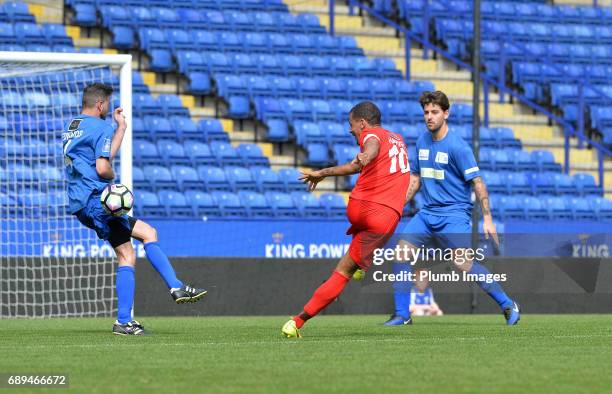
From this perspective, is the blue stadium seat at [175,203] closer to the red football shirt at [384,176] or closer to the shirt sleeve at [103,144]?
the shirt sleeve at [103,144]

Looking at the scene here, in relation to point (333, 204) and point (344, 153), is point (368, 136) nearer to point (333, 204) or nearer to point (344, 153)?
point (333, 204)

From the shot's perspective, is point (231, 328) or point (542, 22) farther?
point (542, 22)

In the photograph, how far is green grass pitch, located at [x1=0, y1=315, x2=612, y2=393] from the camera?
5977mm

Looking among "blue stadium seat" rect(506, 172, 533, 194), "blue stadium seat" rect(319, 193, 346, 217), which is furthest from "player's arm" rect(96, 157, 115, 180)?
"blue stadium seat" rect(506, 172, 533, 194)

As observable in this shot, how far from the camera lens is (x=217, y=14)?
22750 mm

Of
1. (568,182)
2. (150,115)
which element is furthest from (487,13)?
(150,115)

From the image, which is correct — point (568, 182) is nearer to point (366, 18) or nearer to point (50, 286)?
point (366, 18)

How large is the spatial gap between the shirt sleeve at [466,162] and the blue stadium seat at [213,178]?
26.6 ft

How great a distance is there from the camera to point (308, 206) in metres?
18.8

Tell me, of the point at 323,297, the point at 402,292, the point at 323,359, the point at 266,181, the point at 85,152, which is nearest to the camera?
the point at 323,359

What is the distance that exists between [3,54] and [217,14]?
36.7 ft

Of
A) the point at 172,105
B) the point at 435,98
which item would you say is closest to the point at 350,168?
the point at 435,98

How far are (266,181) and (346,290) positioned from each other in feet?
13.5

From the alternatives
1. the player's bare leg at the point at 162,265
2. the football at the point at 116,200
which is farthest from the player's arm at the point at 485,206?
the football at the point at 116,200
